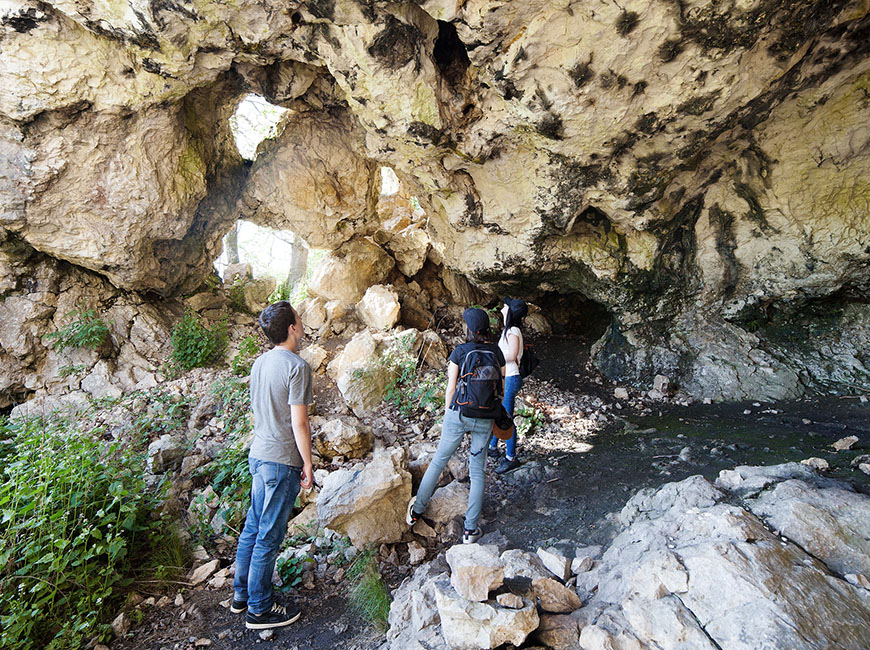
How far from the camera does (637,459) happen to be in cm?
471

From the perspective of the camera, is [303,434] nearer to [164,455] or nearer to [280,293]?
[164,455]

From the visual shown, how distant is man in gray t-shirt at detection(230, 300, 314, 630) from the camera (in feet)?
10.0

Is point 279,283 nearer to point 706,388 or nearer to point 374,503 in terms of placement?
point 374,503

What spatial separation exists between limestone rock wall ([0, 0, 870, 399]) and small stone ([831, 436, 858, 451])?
1.73 meters

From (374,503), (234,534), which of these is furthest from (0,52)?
(374,503)

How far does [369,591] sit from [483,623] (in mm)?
1265

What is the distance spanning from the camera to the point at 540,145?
5.30m

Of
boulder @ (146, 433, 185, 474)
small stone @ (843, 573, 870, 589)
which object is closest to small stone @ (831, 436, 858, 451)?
small stone @ (843, 573, 870, 589)

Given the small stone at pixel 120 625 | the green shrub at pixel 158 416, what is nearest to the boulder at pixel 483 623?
the small stone at pixel 120 625

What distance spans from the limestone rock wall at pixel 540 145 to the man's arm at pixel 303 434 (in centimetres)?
375

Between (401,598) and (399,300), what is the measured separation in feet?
23.0

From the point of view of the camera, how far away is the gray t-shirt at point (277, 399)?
3053mm

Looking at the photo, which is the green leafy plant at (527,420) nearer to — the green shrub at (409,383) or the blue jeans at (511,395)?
the blue jeans at (511,395)

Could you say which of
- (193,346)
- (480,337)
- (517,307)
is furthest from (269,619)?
(193,346)
